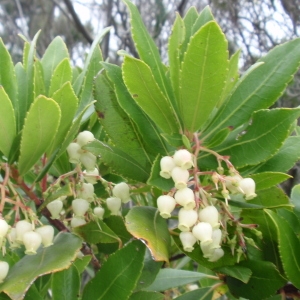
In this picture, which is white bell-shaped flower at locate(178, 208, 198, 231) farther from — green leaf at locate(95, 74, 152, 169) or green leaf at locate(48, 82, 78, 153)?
green leaf at locate(48, 82, 78, 153)

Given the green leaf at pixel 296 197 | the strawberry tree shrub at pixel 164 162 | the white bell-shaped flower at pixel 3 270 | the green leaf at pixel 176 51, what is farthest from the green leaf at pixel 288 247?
the white bell-shaped flower at pixel 3 270

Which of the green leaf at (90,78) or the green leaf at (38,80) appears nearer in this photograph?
the green leaf at (38,80)

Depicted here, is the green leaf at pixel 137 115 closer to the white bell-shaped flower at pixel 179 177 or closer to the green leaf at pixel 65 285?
the white bell-shaped flower at pixel 179 177

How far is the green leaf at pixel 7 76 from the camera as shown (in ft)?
3.27

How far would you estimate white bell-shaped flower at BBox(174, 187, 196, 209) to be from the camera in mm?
842

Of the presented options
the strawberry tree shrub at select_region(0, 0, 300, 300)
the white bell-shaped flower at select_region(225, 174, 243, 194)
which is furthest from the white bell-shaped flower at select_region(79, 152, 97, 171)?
the white bell-shaped flower at select_region(225, 174, 243, 194)

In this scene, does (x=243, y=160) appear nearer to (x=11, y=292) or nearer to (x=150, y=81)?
(x=150, y=81)

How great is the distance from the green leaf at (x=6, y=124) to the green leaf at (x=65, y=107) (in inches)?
3.6

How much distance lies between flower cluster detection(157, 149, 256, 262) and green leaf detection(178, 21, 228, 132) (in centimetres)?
9

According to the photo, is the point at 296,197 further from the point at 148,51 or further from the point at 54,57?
the point at 54,57

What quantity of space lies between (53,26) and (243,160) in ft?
22.4

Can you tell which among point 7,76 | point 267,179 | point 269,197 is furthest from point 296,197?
point 7,76

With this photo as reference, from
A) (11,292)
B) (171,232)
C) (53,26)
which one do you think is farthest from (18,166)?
(53,26)

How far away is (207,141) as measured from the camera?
963mm
